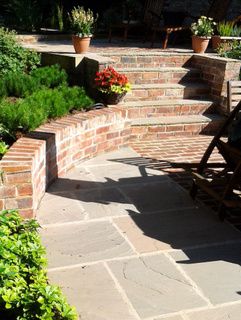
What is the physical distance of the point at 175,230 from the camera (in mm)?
3641

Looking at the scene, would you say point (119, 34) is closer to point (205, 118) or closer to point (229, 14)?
point (229, 14)

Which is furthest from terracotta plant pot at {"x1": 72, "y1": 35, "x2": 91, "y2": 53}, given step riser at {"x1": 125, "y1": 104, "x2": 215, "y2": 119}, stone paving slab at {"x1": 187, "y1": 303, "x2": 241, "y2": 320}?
stone paving slab at {"x1": 187, "y1": 303, "x2": 241, "y2": 320}

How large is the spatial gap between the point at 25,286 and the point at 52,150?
7.18ft

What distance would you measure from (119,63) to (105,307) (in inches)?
203

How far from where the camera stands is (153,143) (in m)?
6.04

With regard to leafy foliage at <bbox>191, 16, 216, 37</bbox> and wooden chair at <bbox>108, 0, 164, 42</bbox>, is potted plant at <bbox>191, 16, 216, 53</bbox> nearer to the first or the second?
leafy foliage at <bbox>191, 16, 216, 37</bbox>

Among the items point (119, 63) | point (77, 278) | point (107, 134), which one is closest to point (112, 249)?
point (77, 278)

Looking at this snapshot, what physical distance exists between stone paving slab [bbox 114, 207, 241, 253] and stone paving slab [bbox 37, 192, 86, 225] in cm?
39

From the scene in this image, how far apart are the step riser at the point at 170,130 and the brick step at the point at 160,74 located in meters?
1.14

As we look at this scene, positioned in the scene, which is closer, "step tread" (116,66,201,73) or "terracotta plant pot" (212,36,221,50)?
"step tread" (116,66,201,73)

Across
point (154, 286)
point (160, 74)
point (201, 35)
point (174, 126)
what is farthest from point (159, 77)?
point (154, 286)

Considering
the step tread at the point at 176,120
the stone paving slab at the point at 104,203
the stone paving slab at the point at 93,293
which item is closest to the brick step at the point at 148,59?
the step tread at the point at 176,120

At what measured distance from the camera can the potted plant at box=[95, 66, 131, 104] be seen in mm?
5762

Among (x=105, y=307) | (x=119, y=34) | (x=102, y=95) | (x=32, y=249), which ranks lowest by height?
(x=105, y=307)
